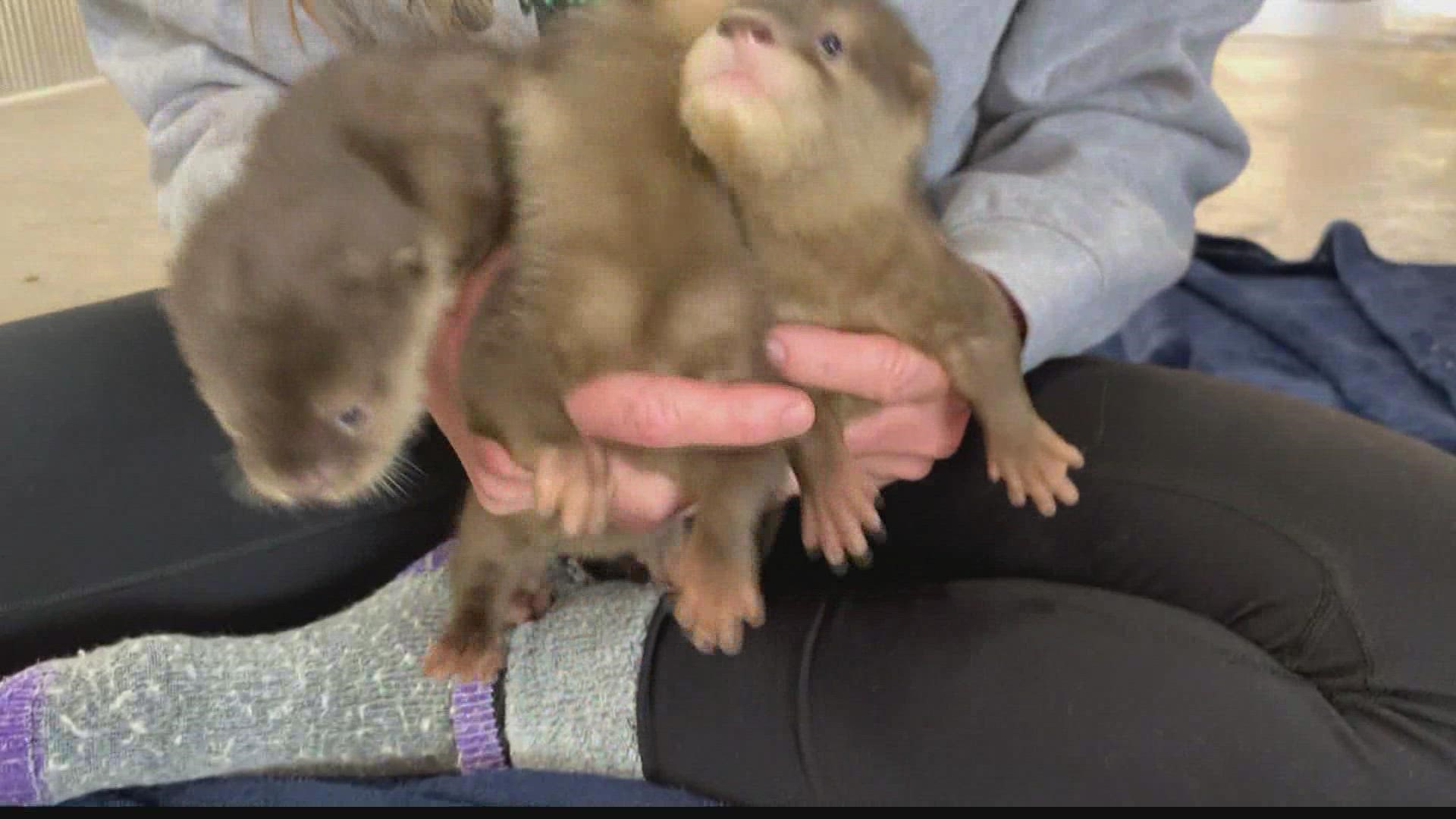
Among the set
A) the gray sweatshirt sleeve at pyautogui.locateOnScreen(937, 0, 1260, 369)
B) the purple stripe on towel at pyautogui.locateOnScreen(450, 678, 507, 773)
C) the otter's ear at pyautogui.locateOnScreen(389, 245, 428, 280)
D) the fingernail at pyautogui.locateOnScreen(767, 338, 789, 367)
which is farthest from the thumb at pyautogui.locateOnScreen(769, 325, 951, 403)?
the purple stripe on towel at pyautogui.locateOnScreen(450, 678, 507, 773)

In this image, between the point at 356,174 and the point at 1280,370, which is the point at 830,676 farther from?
the point at 1280,370

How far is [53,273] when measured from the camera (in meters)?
2.21

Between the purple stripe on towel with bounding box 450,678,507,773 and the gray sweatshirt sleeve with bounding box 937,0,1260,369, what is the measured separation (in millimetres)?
591

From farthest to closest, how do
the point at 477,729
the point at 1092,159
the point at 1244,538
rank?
the point at 1092,159 < the point at 477,729 < the point at 1244,538

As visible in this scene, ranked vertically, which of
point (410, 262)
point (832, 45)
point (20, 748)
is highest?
point (832, 45)

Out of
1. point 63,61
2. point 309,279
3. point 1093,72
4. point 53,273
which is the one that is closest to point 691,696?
point 309,279

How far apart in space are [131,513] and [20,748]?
9.6 inches

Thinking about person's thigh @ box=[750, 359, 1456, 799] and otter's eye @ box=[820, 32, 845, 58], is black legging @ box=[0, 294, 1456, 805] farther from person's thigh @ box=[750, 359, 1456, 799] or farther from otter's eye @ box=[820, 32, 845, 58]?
otter's eye @ box=[820, 32, 845, 58]

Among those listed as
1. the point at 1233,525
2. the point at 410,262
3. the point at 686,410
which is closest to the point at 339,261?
the point at 410,262

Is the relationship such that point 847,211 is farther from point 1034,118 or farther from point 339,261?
point 1034,118

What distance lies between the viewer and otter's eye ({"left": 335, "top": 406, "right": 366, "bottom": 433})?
2.74 feet

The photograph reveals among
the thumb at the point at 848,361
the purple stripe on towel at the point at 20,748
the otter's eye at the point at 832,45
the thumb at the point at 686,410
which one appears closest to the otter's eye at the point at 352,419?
the thumb at the point at 686,410

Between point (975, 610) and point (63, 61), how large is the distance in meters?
2.45

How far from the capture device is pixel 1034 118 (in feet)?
4.34
